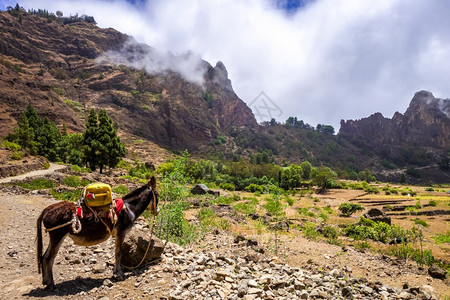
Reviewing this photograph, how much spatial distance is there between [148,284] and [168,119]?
122m

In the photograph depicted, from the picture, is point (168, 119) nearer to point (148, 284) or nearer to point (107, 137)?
point (107, 137)

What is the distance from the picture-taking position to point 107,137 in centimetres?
3061

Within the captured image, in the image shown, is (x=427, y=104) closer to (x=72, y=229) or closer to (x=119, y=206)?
(x=119, y=206)

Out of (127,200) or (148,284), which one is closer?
(148,284)

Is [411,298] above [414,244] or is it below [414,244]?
above

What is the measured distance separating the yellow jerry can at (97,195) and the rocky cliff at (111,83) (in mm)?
76203

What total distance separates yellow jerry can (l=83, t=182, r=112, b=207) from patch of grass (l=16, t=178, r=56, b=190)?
1560 cm

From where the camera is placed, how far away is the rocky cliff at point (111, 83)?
9094cm

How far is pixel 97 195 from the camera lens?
14.9 feet

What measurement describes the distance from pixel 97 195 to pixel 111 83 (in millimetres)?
129915

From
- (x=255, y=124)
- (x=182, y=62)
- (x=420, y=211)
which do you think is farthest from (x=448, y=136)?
(x=182, y=62)

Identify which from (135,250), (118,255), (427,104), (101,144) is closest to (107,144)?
(101,144)

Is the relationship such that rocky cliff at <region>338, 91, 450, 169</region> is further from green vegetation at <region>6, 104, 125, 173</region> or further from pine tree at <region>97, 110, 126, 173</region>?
green vegetation at <region>6, 104, 125, 173</region>

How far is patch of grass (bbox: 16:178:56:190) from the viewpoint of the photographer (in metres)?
16.3
